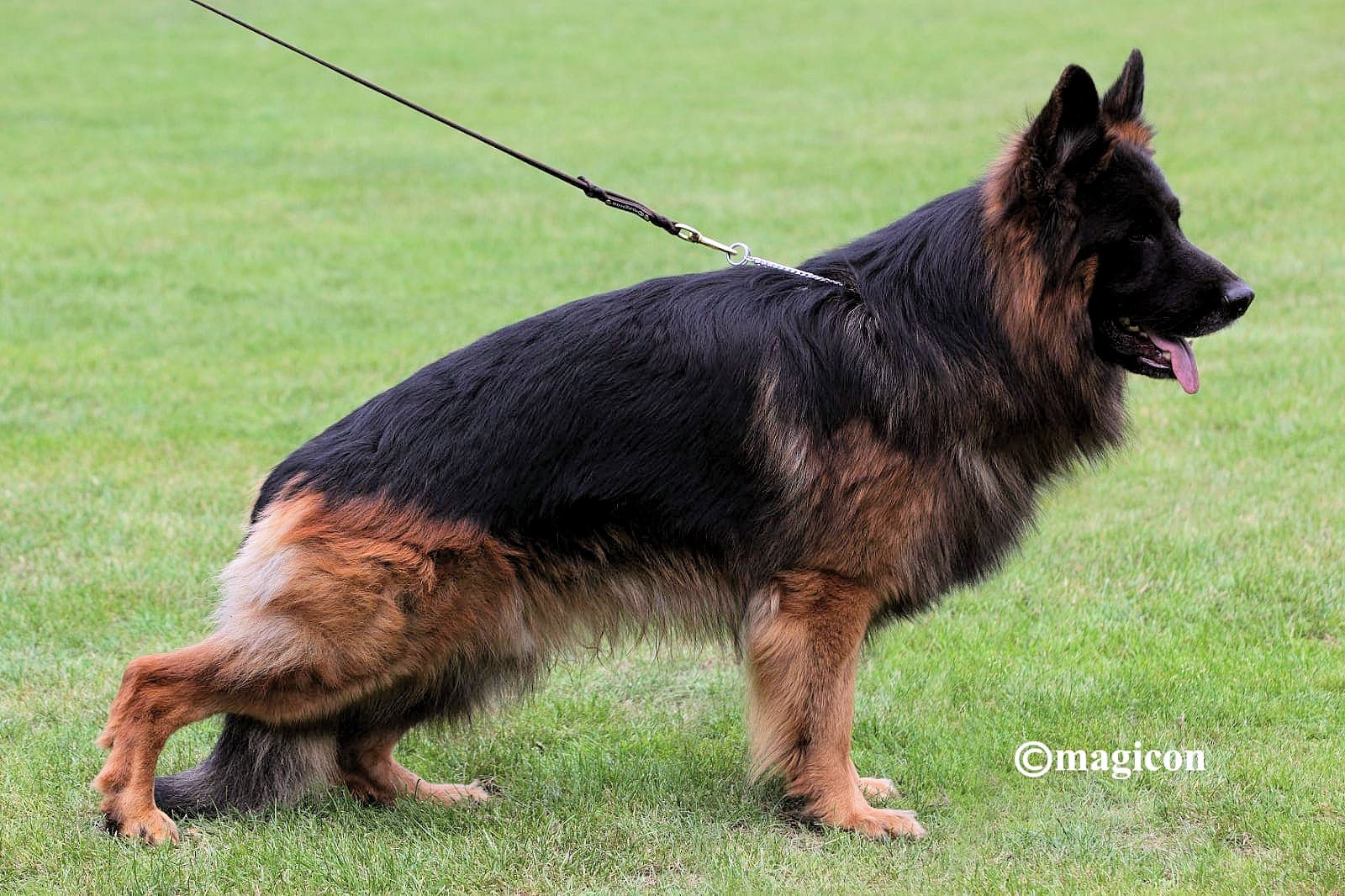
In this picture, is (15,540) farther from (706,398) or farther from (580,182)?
(706,398)

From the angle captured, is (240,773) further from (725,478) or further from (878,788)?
(878,788)

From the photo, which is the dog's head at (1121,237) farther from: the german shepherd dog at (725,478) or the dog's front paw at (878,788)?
the dog's front paw at (878,788)

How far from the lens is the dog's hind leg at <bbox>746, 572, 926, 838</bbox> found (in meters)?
4.20

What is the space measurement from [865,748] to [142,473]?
4721 millimetres

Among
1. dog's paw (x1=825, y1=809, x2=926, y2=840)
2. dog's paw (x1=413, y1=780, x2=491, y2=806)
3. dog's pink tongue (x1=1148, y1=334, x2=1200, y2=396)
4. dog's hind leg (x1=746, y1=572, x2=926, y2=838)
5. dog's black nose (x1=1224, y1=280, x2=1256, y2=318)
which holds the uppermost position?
dog's black nose (x1=1224, y1=280, x2=1256, y2=318)

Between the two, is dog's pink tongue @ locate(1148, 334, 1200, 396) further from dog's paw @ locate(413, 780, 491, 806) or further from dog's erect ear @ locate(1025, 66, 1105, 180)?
dog's paw @ locate(413, 780, 491, 806)

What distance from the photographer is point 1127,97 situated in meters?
4.25

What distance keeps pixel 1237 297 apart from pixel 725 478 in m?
1.63

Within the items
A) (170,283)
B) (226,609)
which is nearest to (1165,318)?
(226,609)

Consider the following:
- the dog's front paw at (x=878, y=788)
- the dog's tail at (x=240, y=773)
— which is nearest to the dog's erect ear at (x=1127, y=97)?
the dog's front paw at (x=878, y=788)

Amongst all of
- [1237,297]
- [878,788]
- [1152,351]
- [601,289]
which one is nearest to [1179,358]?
[1152,351]

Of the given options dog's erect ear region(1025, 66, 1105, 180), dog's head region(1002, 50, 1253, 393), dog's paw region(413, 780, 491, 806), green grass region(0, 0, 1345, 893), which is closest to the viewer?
dog's erect ear region(1025, 66, 1105, 180)

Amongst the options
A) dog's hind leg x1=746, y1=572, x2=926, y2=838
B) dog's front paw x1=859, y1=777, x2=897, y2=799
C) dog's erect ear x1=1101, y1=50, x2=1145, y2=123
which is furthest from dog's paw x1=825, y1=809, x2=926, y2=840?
dog's erect ear x1=1101, y1=50, x2=1145, y2=123

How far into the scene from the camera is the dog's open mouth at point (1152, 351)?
4.17m
